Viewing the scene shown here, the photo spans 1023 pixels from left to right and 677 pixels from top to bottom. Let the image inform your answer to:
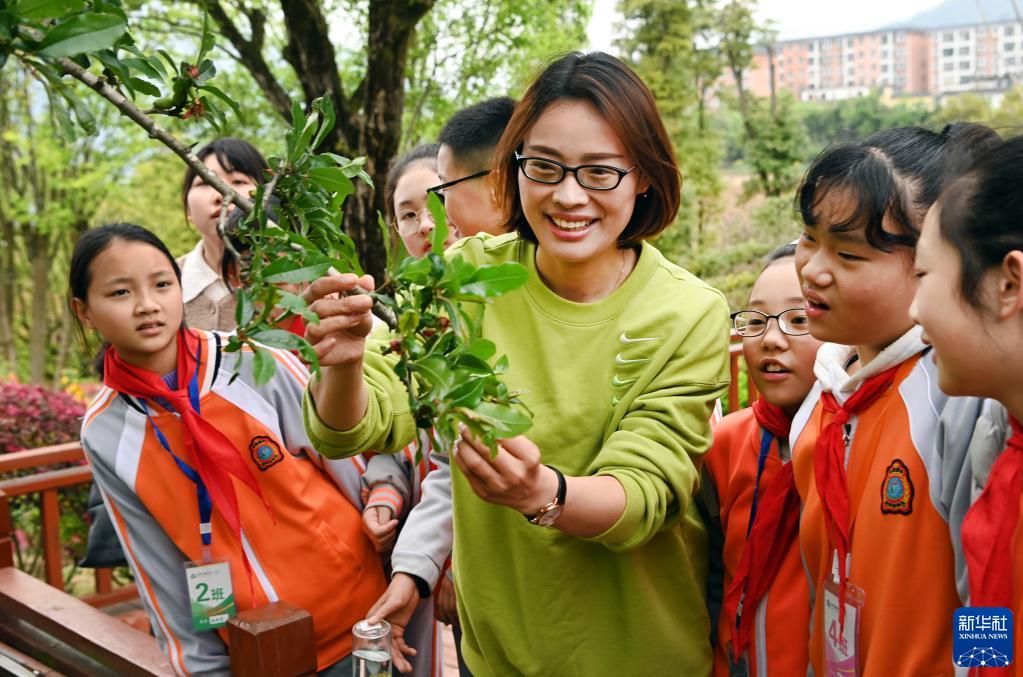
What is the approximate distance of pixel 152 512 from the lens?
83.4 inches

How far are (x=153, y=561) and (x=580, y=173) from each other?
137 centimetres

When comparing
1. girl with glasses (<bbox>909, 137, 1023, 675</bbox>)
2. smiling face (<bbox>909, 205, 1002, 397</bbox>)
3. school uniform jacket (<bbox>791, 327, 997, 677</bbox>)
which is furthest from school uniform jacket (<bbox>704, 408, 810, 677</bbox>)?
smiling face (<bbox>909, 205, 1002, 397</bbox>)

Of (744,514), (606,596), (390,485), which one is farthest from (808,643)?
(390,485)

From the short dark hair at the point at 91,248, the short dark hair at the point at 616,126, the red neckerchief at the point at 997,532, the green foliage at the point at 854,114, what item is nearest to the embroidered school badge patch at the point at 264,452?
the short dark hair at the point at 91,248

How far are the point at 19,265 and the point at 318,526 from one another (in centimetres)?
1309

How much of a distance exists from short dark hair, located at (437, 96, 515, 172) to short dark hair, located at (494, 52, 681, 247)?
2.03 ft

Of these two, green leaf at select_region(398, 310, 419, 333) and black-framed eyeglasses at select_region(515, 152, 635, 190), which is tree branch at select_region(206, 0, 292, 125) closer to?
black-framed eyeglasses at select_region(515, 152, 635, 190)

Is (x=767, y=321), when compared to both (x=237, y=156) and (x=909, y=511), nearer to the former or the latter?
(x=909, y=511)

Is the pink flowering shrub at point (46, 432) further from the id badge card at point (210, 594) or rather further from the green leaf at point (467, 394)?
the green leaf at point (467, 394)

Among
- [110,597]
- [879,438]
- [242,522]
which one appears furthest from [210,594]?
[110,597]

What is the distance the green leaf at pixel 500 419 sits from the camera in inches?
40.8

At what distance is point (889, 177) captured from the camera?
1.51m

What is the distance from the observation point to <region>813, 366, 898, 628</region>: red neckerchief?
1471mm

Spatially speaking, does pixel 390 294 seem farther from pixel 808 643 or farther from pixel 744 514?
pixel 808 643
